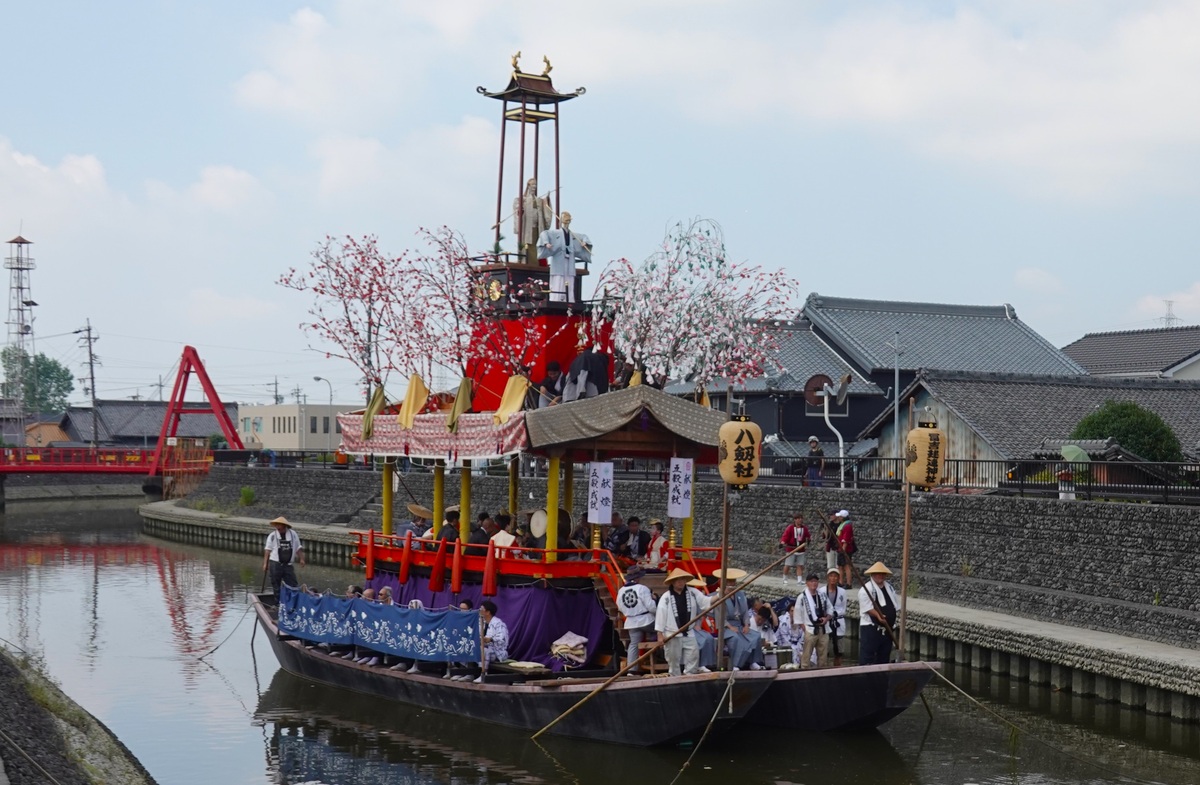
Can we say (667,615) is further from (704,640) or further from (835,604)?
(835,604)

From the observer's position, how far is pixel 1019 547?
25.7m

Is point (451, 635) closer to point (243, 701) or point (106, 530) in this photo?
point (243, 701)

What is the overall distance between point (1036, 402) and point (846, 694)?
22.8 m

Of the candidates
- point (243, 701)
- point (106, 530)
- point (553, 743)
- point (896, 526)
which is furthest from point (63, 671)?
point (106, 530)

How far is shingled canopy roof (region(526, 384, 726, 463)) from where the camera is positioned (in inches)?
727

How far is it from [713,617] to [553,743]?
284 centimetres

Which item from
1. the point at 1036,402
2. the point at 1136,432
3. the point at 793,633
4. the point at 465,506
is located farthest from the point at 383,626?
the point at 1036,402

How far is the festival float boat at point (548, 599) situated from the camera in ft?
57.4

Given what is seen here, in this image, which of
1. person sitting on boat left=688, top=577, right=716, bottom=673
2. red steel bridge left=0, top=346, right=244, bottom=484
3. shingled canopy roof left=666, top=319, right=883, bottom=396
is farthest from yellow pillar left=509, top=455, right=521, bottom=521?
red steel bridge left=0, top=346, right=244, bottom=484

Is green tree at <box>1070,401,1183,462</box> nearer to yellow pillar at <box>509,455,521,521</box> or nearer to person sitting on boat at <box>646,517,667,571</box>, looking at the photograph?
person sitting on boat at <box>646,517,667,571</box>

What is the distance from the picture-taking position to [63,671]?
25.0 meters

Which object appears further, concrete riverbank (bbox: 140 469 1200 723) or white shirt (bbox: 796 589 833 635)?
concrete riverbank (bbox: 140 469 1200 723)

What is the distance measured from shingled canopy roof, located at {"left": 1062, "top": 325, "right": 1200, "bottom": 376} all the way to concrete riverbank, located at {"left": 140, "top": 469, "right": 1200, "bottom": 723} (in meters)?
26.4

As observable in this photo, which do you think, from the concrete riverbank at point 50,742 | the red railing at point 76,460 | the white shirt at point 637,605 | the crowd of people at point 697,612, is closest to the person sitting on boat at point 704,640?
the crowd of people at point 697,612
